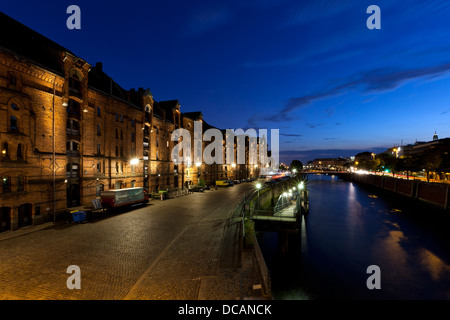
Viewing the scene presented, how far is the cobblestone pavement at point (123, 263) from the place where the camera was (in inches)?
373

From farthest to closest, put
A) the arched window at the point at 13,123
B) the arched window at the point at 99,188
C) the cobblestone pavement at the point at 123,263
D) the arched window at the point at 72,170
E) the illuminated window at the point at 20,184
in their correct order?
1. the arched window at the point at 99,188
2. the arched window at the point at 72,170
3. the illuminated window at the point at 20,184
4. the arched window at the point at 13,123
5. the cobblestone pavement at the point at 123,263

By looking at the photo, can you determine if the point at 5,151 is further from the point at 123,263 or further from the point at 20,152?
the point at 123,263

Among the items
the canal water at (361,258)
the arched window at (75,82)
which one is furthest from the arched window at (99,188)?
the canal water at (361,258)

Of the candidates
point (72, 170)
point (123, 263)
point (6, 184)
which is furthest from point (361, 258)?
point (6, 184)

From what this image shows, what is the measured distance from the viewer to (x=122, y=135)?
3406 cm

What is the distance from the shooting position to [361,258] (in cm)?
2300

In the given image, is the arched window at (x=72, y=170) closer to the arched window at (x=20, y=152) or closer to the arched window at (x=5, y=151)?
the arched window at (x=20, y=152)

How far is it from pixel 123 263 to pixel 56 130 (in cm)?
1831

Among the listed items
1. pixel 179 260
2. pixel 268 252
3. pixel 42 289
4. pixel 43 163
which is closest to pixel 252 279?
pixel 179 260

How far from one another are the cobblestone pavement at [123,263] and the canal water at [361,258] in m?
8.31

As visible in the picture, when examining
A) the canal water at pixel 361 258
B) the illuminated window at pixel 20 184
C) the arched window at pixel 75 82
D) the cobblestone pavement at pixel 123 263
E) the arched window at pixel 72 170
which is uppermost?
the arched window at pixel 75 82

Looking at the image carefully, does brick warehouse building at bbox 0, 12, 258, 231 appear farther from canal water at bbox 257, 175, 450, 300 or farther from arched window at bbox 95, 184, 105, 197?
canal water at bbox 257, 175, 450, 300
